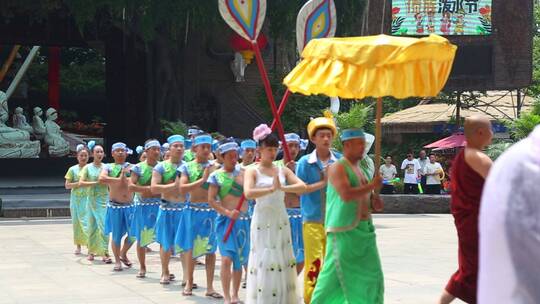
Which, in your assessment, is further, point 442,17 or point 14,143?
point 14,143

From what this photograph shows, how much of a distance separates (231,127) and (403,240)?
1598 centimetres

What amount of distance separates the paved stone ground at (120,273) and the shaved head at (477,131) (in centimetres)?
300

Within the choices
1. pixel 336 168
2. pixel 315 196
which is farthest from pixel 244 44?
pixel 336 168

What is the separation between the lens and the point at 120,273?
483 inches

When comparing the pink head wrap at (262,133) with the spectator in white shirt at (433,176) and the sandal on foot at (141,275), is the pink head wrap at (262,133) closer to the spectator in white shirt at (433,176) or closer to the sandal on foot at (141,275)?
the sandal on foot at (141,275)

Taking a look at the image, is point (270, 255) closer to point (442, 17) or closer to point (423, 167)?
point (423, 167)

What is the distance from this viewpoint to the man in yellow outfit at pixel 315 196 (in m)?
8.03

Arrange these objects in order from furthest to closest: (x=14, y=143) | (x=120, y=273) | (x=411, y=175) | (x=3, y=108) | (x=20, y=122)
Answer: (x=20, y=122) < (x=3, y=108) < (x=14, y=143) < (x=411, y=175) < (x=120, y=273)

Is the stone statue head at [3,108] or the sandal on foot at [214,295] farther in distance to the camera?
the stone statue head at [3,108]

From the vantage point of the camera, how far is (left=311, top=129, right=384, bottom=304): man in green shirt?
6.68 m

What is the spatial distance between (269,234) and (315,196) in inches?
21.3

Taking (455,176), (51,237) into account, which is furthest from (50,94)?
(455,176)

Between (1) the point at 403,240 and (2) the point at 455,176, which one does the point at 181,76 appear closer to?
(1) the point at 403,240

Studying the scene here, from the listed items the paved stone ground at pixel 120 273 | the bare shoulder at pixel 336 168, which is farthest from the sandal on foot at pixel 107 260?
the bare shoulder at pixel 336 168
